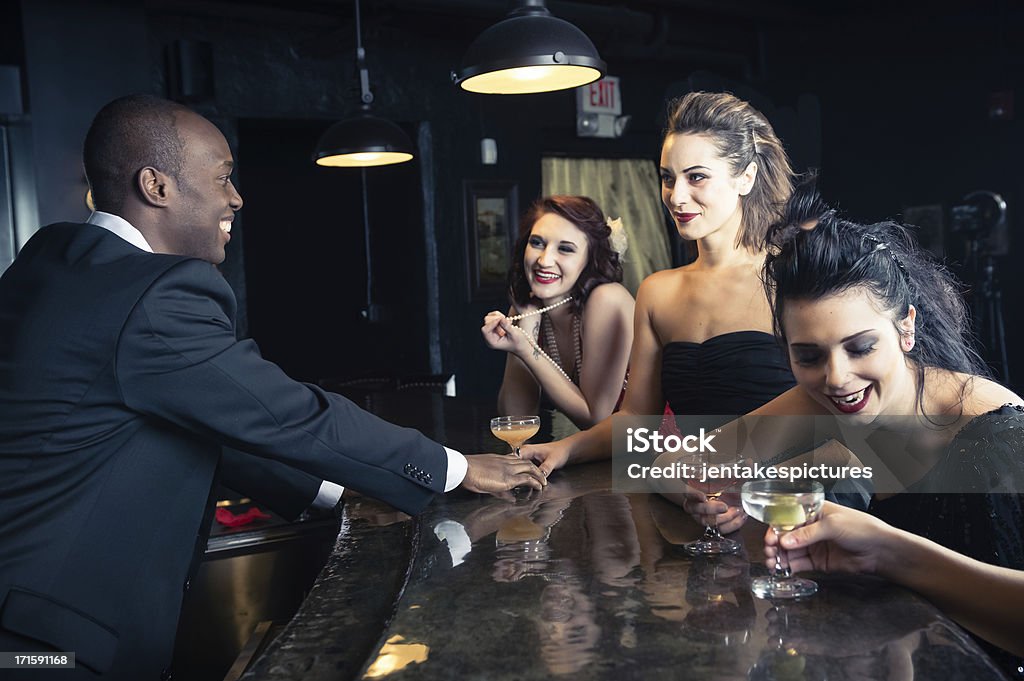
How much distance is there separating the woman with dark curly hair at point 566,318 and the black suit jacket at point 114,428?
1.39m

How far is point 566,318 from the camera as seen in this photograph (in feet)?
11.7

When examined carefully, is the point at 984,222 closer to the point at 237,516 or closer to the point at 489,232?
the point at 489,232

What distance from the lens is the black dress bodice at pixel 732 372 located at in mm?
2707

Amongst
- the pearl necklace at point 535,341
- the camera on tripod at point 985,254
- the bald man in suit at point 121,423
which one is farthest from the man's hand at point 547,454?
the camera on tripod at point 985,254

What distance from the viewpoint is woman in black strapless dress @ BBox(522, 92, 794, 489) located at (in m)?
2.65

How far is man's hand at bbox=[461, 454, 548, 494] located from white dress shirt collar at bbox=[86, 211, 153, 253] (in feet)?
2.76

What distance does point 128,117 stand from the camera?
206 cm

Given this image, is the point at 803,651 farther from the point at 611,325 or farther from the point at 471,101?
the point at 471,101

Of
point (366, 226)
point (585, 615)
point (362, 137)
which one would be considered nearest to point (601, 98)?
point (366, 226)

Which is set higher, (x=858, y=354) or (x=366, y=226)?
(x=366, y=226)

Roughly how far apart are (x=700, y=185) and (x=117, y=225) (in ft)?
4.79

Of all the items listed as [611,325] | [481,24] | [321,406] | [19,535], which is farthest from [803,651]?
[481,24]

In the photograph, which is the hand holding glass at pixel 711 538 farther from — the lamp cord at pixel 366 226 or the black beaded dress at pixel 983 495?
the lamp cord at pixel 366 226

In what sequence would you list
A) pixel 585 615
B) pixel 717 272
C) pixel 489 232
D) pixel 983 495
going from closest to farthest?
pixel 585 615
pixel 983 495
pixel 717 272
pixel 489 232
